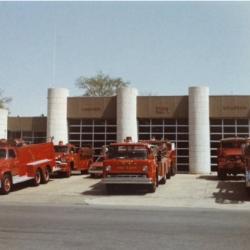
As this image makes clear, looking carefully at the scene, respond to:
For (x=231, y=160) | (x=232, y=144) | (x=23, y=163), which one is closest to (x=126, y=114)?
(x=232, y=144)

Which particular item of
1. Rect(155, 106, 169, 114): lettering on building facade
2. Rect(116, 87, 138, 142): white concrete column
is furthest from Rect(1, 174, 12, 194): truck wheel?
Rect(155, 106, 169, 114): lettering on building facade

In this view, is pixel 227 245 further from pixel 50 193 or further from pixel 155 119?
pixel 155 119

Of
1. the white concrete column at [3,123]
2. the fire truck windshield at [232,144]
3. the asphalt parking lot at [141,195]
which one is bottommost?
the asphalt parking lot at [141,195]

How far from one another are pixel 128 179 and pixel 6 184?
5052 mm

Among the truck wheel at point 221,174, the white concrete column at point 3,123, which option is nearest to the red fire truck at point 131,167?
the truck wheel at point 221,174

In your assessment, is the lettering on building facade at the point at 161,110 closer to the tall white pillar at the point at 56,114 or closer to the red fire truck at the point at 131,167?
the tall white pillar at the point at 56,114

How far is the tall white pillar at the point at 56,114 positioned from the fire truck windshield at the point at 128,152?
15.2 meters

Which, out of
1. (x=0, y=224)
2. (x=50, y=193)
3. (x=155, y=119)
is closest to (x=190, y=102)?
(x=155, y=119)

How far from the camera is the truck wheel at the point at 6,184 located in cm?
2031

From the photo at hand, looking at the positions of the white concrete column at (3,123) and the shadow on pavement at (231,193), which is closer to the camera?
the shadow on pavement at (231,193)

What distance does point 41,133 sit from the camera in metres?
37.7

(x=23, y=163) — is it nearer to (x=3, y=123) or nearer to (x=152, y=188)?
(x=152, y=188)

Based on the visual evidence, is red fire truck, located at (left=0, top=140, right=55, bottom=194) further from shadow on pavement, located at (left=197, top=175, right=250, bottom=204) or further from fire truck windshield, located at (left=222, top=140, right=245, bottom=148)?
fire truck windshield, located at (left=222, top=140, right=245, bottom=148)

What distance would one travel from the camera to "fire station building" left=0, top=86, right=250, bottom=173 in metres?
33.2
